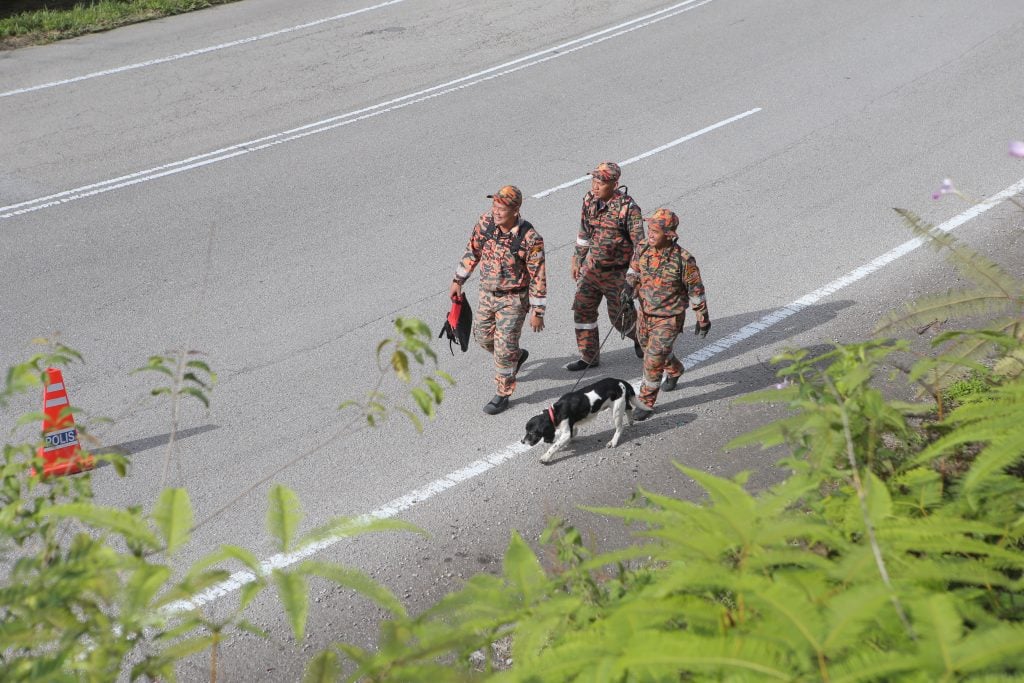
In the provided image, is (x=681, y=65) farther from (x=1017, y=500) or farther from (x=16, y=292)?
(x=1017, y=500)

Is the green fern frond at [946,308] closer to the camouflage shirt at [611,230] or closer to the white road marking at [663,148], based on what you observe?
the camouflage shirt at [611,230]

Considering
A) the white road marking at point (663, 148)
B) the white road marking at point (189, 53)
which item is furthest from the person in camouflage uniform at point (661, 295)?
the white road marking at point (189, 53)

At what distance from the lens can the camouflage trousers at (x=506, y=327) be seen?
28.1 ft

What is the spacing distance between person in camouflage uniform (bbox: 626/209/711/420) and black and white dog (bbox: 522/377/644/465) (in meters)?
0.39

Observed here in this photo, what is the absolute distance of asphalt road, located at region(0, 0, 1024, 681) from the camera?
7.61 m

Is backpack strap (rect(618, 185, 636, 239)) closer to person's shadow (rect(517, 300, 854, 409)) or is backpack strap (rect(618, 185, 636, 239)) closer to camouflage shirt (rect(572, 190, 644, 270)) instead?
camouflage shirt (rect(572, 190, 644, 270))

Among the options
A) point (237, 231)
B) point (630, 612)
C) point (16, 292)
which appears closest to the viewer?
point (630, 612)

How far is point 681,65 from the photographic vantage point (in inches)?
676

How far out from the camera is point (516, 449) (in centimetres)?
803

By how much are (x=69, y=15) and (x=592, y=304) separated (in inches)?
530

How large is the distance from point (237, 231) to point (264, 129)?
354 centimetres

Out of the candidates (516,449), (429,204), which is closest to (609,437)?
(516,449)

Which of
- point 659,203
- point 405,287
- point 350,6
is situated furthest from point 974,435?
point 350,6

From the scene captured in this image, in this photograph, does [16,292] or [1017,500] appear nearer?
[1017,500]
